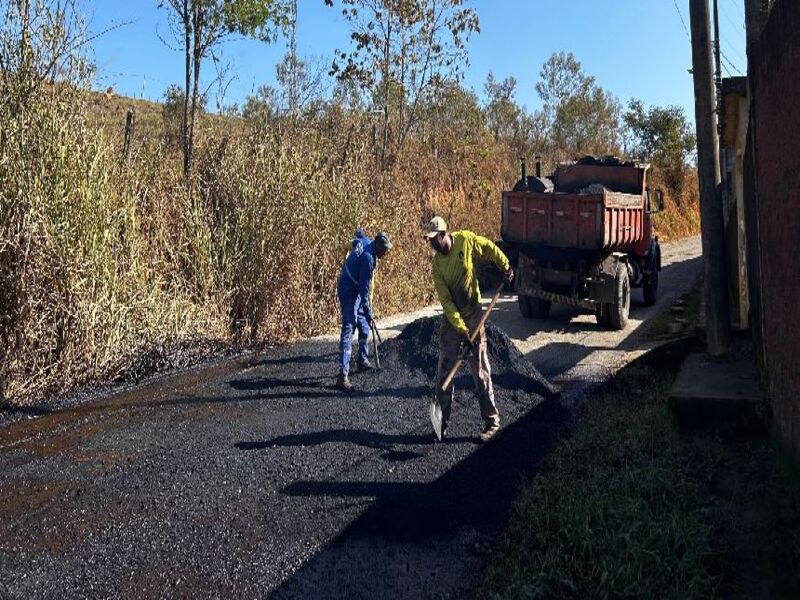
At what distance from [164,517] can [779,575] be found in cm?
347

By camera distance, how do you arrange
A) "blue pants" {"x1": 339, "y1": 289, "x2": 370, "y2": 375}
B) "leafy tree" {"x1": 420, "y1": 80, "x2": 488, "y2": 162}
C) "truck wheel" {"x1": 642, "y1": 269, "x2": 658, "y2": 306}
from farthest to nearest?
"leafy tree" {"x1": 420, "y1": 80, "x2": 488, "y2": 162} < "truck wheel" {"x1": 642, "y1": 269, "x2": 658, "y2": 306} < "blue pants" {"x1": 339, "y1": 289, "x2": 370, "y2": 375}

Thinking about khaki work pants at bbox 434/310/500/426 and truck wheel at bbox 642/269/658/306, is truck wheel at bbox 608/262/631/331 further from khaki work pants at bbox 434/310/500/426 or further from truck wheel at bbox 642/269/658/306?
khaki work pants at bbox 434/310/500/426

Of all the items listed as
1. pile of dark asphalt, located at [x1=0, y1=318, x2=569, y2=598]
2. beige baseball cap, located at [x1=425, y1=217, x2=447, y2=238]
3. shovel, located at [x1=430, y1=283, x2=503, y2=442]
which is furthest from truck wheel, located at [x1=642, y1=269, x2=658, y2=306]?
beige baseball cap, located at [x1=425, y1=217, x2=447, y2=238]

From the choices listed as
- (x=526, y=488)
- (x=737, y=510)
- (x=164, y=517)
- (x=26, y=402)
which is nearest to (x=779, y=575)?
(x=737, y=510)

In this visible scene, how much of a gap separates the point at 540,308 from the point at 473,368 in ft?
20.3

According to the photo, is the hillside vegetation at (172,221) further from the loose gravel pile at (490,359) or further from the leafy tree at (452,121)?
the loose gravel pile at (490,359)

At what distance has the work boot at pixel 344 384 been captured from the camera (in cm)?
782

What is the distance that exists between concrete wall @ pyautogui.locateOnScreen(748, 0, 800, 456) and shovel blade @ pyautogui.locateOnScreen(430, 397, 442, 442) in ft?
8.04

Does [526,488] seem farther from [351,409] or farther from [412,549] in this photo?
[351,409]

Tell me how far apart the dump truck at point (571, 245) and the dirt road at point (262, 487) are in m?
3.07

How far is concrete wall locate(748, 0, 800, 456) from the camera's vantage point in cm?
399

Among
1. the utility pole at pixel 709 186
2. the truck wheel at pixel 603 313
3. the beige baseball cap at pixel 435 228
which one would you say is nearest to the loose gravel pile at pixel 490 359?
the beige baseball cap at pixel 435 228

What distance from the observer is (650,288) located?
13.8 m

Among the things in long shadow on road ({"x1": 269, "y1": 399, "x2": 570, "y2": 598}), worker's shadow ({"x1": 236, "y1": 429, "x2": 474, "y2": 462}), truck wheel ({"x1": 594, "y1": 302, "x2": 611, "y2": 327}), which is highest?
truck wheel ({"x1": 594, "y1": 302, "x2": 611, "y2": 327})
